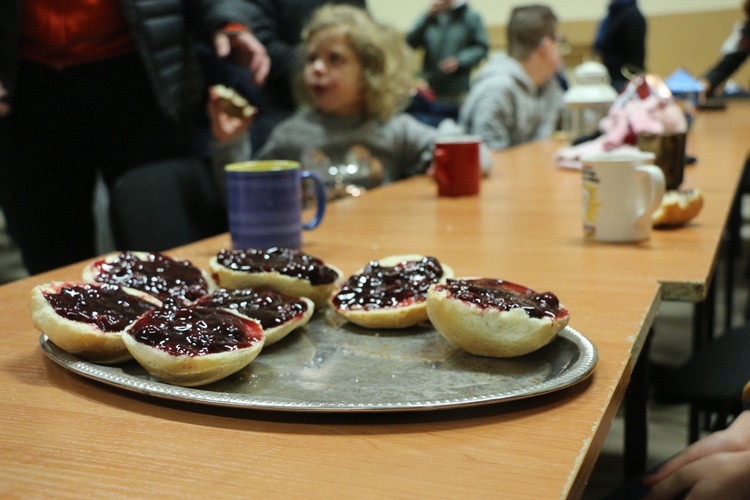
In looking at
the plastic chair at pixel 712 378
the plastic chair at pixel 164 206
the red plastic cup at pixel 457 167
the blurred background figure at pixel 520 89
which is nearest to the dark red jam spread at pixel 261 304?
the plastic chair at pixel 712 378

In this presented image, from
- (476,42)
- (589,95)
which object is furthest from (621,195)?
(476,42)

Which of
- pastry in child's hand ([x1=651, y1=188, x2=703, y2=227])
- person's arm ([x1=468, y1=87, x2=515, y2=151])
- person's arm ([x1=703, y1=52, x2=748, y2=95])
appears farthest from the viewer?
person's arm ([x1=703, y1=52, x2=748, y2=95])

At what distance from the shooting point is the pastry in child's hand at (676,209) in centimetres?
129

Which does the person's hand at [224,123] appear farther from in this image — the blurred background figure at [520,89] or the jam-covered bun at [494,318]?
the blurred background figure at [520,89]

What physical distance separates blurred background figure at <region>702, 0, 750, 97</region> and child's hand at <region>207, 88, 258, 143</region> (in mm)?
3611

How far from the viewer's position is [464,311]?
69 cm

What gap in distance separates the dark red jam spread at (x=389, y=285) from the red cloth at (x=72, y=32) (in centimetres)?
128

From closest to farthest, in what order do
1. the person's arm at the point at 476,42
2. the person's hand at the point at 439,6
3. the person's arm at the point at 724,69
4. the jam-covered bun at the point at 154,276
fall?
1. the jam-covered bun at the point at 154,276
2. the person's arm at the point at 724,69
3. the person's arm at the point at 476,42
4. the person's hand at the point at 439,6

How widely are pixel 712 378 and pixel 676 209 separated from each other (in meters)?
0.27

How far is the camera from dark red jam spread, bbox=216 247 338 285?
0.86 metres

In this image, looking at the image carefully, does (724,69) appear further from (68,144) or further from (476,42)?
(68,144)

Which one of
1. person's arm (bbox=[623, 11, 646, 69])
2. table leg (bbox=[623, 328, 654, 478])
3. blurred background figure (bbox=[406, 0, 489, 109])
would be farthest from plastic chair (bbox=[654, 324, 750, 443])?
blurred background figure (bbox=[406, 0, 489, 109])

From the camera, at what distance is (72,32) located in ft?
6.04

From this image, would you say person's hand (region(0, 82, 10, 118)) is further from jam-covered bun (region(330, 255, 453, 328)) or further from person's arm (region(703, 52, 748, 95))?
person's arm (region(703, 52, 748, 95))
